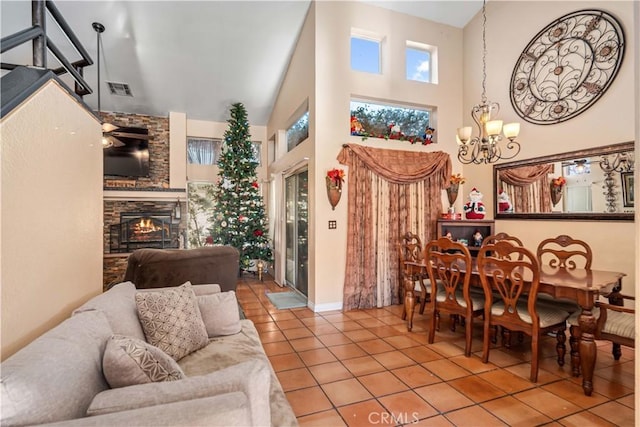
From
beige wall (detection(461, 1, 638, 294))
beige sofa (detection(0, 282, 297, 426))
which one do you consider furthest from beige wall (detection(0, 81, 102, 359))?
beige wall (detection(461, 1, 638, 294))

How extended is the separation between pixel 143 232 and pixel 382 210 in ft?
16.0

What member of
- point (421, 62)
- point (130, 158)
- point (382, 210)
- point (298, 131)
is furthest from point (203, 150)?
point (421, 62)

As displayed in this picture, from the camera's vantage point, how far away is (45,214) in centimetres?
152

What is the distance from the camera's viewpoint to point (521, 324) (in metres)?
2.49

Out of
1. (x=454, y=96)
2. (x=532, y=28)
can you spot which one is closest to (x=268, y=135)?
(x=454, y=96)

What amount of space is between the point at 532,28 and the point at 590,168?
6.81ft

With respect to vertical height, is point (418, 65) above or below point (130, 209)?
above

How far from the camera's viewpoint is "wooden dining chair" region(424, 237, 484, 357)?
280 centimetres

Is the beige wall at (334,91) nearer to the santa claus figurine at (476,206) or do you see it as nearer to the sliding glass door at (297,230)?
the sliding glass door at (297,230)

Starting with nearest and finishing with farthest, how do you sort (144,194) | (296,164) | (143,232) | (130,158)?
1. (296,164)
2. (130,158)
3. (144,194)
4. (143,232)

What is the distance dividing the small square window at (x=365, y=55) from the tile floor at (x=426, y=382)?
3.58 meters

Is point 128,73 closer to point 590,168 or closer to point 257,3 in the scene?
point 257,3

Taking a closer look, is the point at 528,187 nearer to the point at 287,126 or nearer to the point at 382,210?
the point at 382,210

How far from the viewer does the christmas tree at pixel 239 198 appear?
20.0 ft
